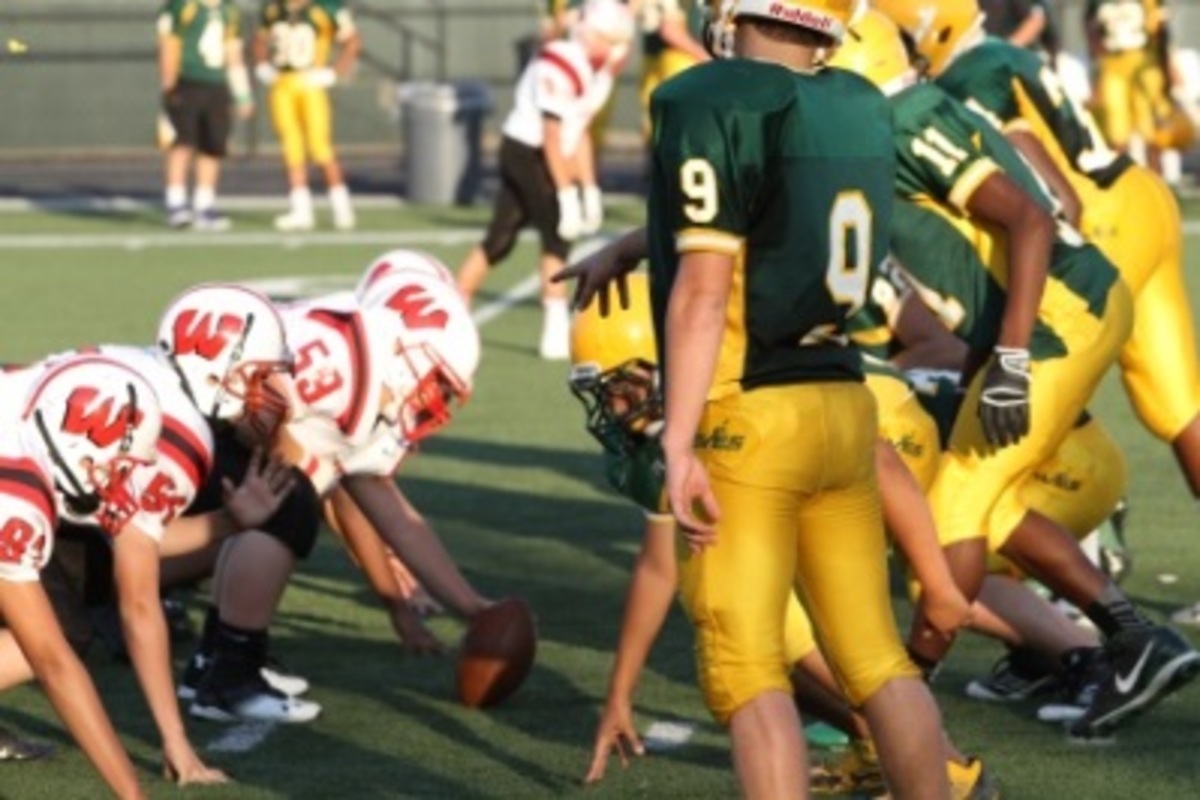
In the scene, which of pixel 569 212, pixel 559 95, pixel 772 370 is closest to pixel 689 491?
pixel 772 370

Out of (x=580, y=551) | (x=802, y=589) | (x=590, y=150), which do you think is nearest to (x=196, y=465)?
(x=802, y=589)

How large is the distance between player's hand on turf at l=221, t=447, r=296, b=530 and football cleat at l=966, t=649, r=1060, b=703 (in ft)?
5.80

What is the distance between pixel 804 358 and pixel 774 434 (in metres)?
0.17

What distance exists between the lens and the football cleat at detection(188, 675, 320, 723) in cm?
808

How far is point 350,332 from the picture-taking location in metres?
8.46

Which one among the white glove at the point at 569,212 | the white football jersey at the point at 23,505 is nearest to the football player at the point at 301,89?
the white glove at the point at 569,212

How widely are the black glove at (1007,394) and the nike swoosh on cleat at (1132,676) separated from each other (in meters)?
0.60

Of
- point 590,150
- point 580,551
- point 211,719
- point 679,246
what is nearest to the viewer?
point 679,246

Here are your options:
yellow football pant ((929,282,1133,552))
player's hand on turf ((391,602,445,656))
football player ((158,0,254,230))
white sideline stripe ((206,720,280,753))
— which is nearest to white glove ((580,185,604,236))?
football player ((158,0,254,230))

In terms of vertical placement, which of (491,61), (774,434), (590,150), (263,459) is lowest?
(491,61)

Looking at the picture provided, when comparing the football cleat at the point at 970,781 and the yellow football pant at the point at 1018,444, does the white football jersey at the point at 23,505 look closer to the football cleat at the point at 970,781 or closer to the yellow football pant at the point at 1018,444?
the football cleat at the point at 970,781

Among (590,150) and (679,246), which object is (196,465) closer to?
(679,246)

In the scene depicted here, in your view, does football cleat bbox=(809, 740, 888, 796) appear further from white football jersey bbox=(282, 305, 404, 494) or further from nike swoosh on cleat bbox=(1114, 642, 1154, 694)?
white football jersey bbox=(282, 305, 404, 494)

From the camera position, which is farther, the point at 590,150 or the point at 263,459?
the point at 590,150
